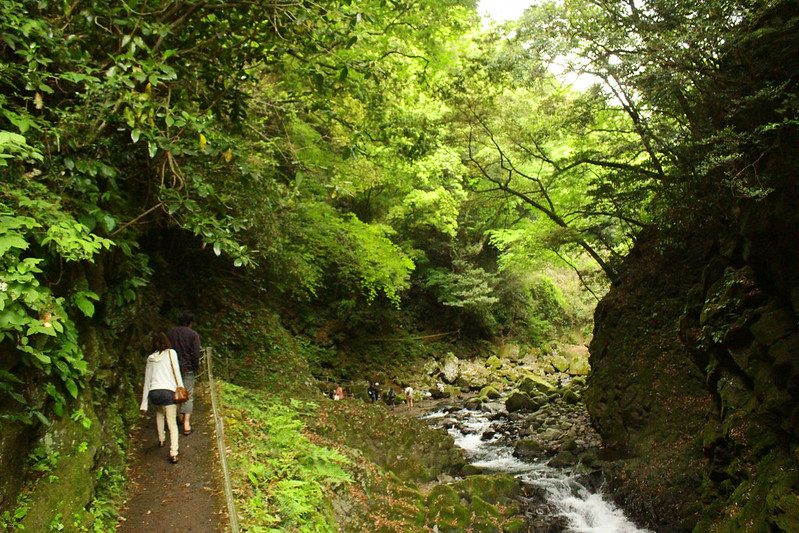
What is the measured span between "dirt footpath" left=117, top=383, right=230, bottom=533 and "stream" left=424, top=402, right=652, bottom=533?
640 cm

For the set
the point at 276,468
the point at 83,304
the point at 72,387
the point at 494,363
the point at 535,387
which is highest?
the point at 83,304

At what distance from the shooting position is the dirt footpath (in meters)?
4.76

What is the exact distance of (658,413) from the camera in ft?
34.0

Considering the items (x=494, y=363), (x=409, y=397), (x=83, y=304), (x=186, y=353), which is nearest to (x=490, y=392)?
(x=409, y=397)

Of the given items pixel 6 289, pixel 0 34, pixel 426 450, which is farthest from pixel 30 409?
pixel 426 450

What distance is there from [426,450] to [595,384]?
209 inches

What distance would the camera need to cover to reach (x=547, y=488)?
33.5ft

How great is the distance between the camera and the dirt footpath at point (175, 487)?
4.76 m

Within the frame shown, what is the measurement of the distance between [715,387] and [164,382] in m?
8.87

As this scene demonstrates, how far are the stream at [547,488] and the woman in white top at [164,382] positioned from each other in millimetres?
6962

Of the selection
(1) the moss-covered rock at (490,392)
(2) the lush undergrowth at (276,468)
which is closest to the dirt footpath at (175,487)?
(2) the lush undergrowth at (276,468)

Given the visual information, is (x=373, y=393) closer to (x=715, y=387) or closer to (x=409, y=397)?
(x=409, y=397)

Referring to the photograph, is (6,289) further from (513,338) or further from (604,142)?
(513,338)

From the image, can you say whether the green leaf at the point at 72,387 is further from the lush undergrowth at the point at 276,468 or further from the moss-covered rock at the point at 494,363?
the moss-covered rock at the point at 494,363
